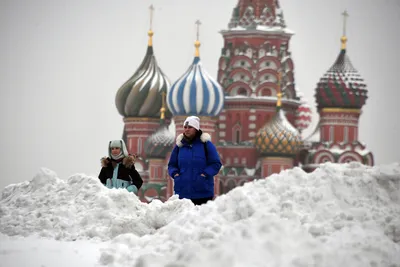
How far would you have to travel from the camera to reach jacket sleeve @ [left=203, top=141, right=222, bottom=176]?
958 cm

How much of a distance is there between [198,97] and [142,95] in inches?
152

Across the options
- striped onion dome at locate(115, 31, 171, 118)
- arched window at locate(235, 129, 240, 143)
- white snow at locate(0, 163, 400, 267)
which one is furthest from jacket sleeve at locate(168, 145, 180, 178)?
striped onion dome at locate(115, 31, 171, 118)

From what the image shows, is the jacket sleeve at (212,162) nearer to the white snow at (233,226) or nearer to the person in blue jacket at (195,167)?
the person in blue jacket at (195,167)

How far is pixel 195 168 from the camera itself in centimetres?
961

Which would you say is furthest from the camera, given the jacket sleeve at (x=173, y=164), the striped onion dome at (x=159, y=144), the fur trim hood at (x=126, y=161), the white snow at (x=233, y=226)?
the striped onion dome at (x=159, y=144)

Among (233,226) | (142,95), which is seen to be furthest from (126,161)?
(142,95)

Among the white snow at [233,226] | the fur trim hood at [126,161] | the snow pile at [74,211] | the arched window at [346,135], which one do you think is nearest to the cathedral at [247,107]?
the arched window at [346,135]

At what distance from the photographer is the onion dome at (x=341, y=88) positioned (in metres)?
49.1

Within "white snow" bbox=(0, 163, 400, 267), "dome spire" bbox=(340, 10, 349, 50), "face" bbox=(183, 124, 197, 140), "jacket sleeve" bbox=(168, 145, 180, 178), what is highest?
"dome spire" bbox=(340, 10, 349, 50)

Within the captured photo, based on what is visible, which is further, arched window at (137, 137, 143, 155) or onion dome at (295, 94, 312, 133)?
onion dome at (295, 94, 312, 133)

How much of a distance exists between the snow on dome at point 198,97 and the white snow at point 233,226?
38.8 metres

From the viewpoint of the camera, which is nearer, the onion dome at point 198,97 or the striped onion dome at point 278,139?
the onion dome at point 198,97

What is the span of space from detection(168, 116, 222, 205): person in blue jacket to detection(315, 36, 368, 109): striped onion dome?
130ft

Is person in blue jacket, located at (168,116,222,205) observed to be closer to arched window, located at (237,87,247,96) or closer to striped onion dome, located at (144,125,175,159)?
striped onion dome, located at (144,125,175,159)
